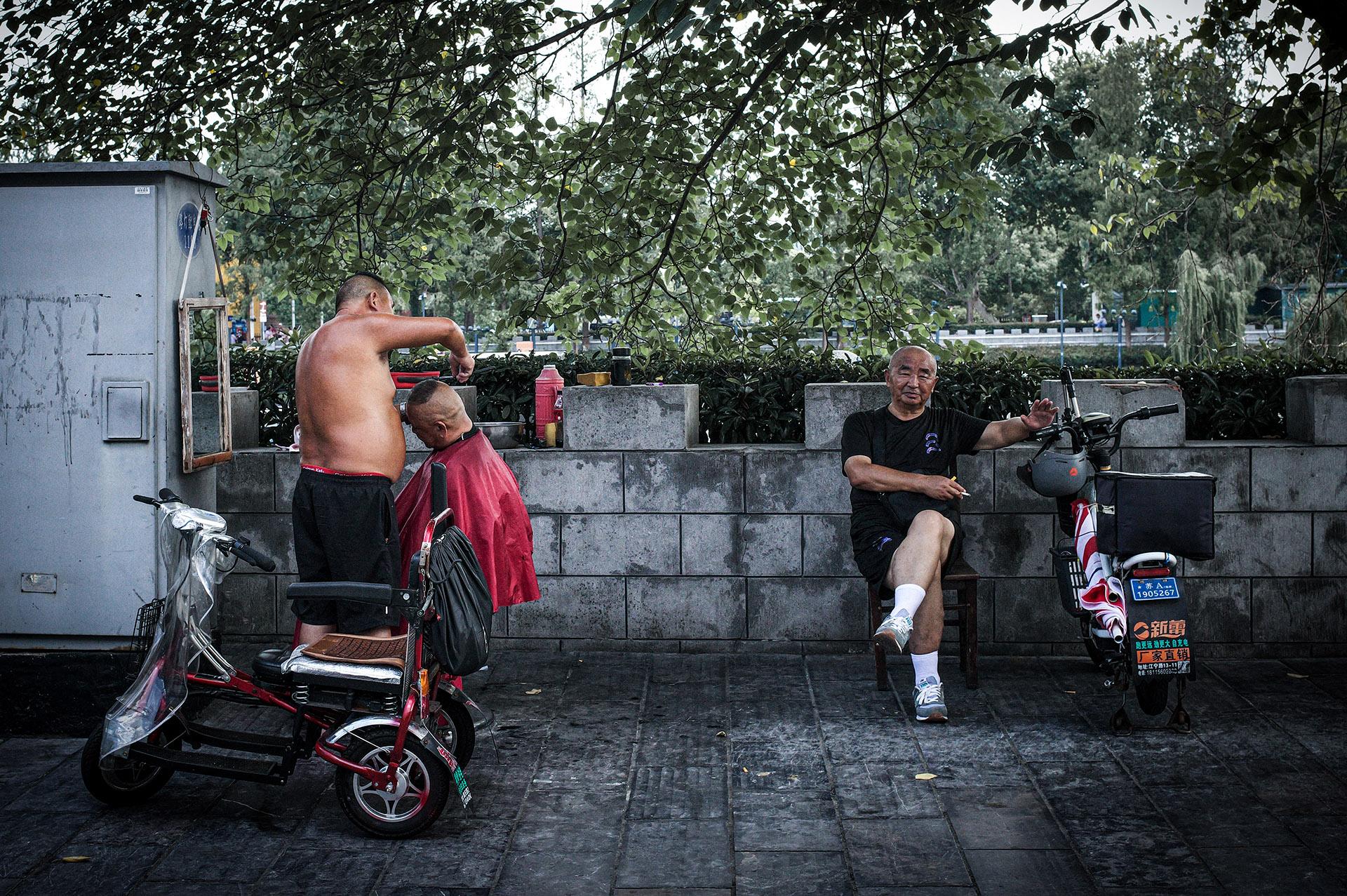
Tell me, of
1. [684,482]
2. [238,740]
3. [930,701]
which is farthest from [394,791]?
[684,482]

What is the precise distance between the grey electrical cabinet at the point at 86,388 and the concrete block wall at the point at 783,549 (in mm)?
1409

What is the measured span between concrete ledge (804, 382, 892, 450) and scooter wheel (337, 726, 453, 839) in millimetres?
3087

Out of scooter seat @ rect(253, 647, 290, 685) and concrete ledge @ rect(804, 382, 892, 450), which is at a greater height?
concrete ledge @ rect(804, 382, 892, 450)

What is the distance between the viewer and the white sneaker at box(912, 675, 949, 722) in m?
5.43

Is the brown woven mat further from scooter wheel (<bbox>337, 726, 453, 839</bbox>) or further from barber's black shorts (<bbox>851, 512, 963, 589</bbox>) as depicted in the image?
barber's black shorts (<bbox>851, 512, 963, 589</bbox>)

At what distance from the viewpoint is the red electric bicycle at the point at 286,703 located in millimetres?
4141

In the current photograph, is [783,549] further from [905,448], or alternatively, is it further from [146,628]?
[146,628]

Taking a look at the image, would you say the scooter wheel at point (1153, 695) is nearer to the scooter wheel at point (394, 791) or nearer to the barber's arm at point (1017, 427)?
the barber's arm at point (1017, 427)

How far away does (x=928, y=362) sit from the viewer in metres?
6.13

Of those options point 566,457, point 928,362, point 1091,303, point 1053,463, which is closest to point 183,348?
point 566,457

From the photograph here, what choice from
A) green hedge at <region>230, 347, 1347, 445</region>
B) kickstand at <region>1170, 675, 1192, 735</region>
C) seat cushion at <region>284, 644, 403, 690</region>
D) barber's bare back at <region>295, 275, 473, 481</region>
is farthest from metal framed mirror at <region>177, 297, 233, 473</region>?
kickstand at <region>1170, 675, 1192, 735</region>

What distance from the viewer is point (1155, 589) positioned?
532cm

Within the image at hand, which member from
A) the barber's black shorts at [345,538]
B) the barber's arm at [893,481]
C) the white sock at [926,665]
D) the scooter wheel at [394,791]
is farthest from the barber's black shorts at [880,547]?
the scooter wheel at [394,791]

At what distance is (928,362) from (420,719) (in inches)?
125
